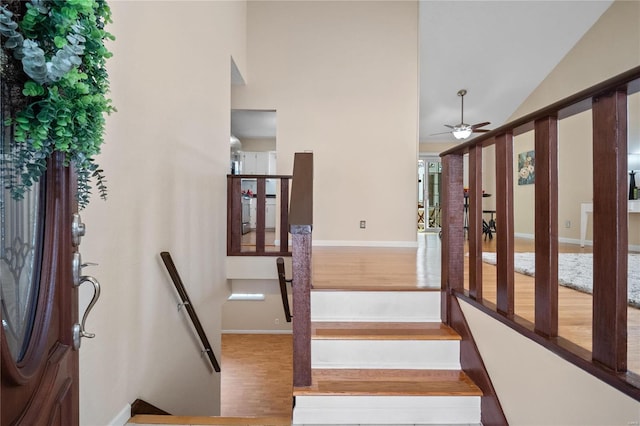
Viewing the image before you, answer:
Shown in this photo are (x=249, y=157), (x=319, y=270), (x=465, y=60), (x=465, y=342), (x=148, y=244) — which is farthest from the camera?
(x=249, y=157)

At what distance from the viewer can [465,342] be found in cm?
189

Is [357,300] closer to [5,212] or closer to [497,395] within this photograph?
[497,395]

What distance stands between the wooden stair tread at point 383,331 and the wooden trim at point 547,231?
70 centimetres

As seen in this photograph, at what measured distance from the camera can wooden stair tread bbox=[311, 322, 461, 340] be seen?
6.41ft

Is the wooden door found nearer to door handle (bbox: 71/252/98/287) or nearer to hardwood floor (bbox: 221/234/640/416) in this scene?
door handle (bbox: 71/252/98/287)

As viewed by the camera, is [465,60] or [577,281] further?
[465,60]

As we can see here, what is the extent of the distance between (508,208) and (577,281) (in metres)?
1.30

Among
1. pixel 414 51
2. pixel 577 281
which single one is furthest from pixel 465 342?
pixel 414 51

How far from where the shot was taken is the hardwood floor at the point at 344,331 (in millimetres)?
1678

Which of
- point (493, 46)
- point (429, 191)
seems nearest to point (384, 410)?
point (493, 46)

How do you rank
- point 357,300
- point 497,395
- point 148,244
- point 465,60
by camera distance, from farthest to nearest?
point 465,60 < point 357,300 < point 148,244 < point 497,395

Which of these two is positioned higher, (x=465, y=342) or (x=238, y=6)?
(x=238, y=6)

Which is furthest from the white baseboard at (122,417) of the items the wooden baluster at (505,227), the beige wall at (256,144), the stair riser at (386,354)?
the beige wall at (256,144)

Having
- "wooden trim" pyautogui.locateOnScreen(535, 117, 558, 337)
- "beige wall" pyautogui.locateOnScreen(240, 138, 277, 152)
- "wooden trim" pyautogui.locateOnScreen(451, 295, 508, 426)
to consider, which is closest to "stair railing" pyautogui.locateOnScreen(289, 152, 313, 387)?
"wooden trim" pyautogui.locateOnScreen(451, 295, 508, 426)
